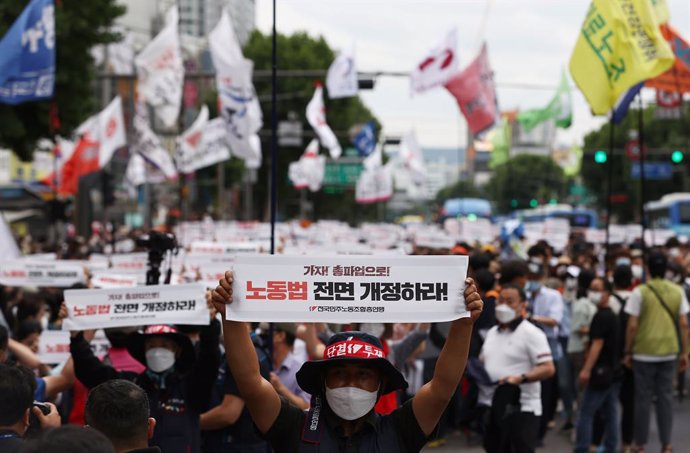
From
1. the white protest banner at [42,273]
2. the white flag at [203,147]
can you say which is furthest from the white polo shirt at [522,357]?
the white flag at [203,147]

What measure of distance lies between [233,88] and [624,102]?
36.4 feet

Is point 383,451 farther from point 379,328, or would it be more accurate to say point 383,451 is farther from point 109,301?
point 379,328

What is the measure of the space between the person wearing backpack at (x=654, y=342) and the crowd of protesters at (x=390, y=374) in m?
0.01

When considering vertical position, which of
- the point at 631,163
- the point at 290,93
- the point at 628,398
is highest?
the point at 290,93

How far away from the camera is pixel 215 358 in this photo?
6145mm

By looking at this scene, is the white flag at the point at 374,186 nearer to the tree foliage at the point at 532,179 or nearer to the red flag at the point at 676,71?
the red flag at the point at 676,71

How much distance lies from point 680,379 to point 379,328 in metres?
7.05

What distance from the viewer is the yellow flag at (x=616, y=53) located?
479 inches

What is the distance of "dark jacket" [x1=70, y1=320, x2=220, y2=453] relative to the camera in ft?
19.5

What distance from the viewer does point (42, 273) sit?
36.6 ft

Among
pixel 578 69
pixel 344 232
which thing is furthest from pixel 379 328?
pixel 344 232

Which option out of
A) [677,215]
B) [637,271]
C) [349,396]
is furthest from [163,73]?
[677,215]

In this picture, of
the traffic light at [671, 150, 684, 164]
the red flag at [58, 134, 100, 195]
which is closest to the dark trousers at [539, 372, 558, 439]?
the red flag at [58, 134, 100, 195]

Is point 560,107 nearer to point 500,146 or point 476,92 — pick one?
point 476,92
